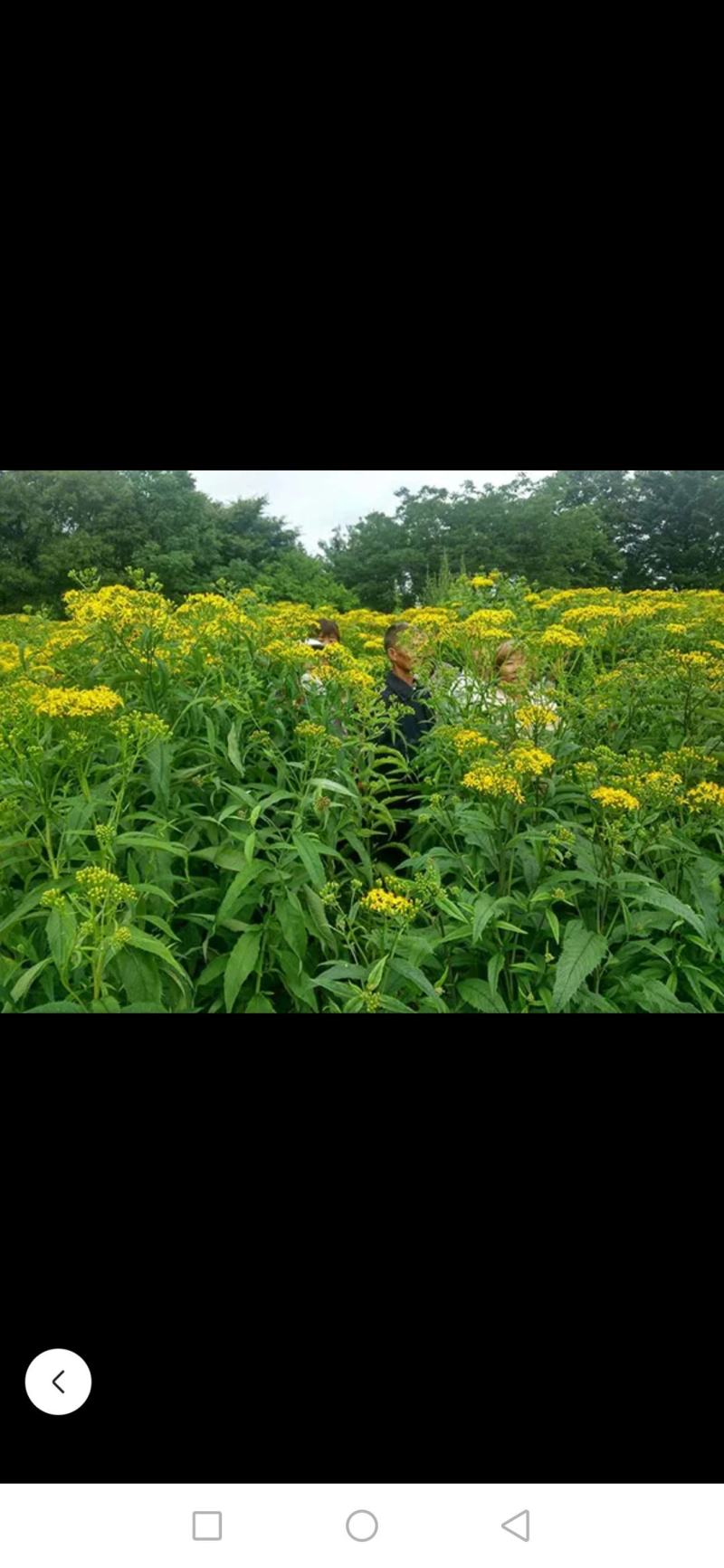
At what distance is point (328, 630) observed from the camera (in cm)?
275

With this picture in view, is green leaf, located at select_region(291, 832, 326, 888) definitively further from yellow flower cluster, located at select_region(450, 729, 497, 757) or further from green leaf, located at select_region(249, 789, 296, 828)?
yellow flower cluster, located at select_region(450, 729, 497, 757)

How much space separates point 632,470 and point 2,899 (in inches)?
67.8

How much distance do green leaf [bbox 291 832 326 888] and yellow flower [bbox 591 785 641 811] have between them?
618 mm

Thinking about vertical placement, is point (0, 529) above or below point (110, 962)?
above

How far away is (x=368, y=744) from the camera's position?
8.54 feet

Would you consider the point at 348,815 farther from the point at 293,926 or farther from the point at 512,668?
the point at 512,668

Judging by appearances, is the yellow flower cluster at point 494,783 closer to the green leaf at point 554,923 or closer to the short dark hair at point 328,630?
the green leaf at point 554,923

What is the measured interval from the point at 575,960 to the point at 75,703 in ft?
3.95

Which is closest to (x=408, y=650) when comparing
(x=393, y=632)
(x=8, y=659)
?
(x=393, y=632)

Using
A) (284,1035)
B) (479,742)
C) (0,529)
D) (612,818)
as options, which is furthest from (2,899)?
(612,818)

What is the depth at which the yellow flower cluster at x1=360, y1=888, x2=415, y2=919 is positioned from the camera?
91.7 inches

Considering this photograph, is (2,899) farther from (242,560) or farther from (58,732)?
(242,560)
